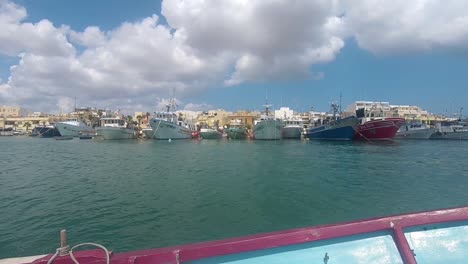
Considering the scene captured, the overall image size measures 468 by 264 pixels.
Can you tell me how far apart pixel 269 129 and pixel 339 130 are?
17.4 m

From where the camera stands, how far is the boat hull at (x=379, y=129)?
52375 mm

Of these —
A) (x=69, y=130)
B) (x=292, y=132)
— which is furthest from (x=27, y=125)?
(x=292, y=132)

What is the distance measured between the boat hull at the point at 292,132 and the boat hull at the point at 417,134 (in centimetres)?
2662

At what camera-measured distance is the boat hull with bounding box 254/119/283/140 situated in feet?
226

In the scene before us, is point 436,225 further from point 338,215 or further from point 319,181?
point 319,181

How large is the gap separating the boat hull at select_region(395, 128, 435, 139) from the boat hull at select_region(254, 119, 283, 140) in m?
33.2

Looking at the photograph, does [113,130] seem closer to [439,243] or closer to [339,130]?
[339,130]

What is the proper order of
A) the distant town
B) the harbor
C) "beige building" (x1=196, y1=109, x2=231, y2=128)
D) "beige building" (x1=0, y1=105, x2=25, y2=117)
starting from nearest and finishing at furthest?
the harbor < the distant town < "beige building" (x1=196, y1=109, x2=231, y2=128) < "beige building" (x1=0, y1=105, x2=25, y2=117)

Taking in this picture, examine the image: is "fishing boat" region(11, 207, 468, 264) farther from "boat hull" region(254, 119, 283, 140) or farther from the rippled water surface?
"boat hull" region(254, 119, 283, 140)

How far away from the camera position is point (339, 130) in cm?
5931

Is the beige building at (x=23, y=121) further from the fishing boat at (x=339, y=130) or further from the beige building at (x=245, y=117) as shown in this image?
the fishing boat at (x=339, y=130)

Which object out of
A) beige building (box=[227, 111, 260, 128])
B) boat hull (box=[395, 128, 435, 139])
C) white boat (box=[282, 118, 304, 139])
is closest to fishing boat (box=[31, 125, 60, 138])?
beige building (box=[227, 111, 260, 128])

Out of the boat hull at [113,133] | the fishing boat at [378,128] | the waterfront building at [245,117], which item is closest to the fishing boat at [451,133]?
the fishing boat at [378,128]

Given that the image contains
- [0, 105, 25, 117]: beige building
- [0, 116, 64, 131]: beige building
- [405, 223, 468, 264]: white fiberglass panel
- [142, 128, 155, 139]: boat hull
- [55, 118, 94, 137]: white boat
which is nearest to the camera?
[405, 223, 468, 264]: white fiberglass panel
